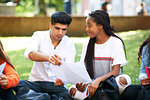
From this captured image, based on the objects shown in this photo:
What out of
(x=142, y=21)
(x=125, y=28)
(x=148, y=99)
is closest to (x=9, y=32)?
(x=125, y=28)

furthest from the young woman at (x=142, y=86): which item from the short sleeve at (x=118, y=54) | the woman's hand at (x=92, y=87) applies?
the woman's hand at (x=92, y=87)

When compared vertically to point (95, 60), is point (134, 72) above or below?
below

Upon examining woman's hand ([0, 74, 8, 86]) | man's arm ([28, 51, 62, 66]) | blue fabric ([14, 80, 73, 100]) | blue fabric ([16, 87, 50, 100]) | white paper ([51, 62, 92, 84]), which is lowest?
blue fabric ([14, 80, 73, 100])

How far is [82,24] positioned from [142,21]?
8.51 feet

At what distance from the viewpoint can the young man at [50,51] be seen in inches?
147

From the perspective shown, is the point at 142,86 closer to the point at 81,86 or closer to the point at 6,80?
the point at 81,86

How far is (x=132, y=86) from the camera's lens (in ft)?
11.5

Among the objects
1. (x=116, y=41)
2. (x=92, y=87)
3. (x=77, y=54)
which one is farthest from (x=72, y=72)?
(x=77, y=54)

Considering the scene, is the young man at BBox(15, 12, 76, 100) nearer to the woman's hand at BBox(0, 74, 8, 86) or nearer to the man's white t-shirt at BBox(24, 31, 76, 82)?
the man's white t-shirt at BBox(24, 31, 76, 82)

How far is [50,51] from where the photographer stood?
12.9 ft

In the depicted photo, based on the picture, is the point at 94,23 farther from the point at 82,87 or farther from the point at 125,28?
the point at 125,28

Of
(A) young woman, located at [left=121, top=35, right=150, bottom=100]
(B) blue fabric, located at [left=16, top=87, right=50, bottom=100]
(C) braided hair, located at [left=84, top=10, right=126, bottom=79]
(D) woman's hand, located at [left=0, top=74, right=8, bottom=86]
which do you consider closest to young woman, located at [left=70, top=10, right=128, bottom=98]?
(C) braided hair, located at [left=84, top=10, right=126, bottom=79]

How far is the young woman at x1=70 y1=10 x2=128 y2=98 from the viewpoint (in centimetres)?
374

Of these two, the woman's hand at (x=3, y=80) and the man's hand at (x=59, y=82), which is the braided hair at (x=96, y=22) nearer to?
the man's hand at (x=59, y=82)
